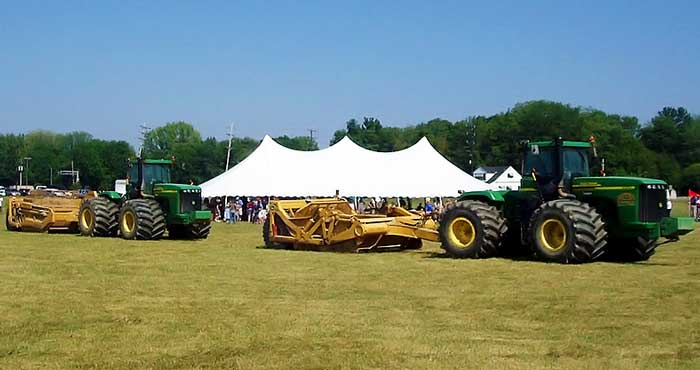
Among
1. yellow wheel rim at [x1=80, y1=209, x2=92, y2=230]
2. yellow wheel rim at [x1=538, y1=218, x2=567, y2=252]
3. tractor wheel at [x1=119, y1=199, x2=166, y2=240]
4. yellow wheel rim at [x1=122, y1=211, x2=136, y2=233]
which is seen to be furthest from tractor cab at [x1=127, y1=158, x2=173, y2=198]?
yellow wheel rim at [x1=538, y1=218, x2=567, y2=252]

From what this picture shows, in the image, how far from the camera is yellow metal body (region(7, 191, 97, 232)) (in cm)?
2567

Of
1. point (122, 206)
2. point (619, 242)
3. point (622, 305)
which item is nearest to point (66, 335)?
point (622, 305)

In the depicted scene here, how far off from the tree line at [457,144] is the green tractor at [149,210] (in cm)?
4223

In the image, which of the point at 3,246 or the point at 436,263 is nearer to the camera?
the point at 436,263

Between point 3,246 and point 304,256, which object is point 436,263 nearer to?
point 304,256

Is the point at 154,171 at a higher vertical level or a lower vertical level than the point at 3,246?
higher

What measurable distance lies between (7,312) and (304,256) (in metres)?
7.89

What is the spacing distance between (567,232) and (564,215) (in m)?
0.29

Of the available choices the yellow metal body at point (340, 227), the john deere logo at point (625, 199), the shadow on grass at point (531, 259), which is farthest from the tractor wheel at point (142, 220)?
the john deere logo at point (625, 199)

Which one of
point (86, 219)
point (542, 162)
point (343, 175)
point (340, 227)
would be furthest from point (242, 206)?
point (542, 162)

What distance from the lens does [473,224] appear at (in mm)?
15367

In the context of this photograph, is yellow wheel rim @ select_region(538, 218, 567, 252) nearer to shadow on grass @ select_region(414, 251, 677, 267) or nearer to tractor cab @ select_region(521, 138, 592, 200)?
shadow on grass @ select_region(414, 251, 677, 267)

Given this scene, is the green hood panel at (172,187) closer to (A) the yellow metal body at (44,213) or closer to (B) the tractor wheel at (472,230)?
(A) the yellow metal body at (44,213)

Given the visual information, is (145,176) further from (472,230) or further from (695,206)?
(695,206)
